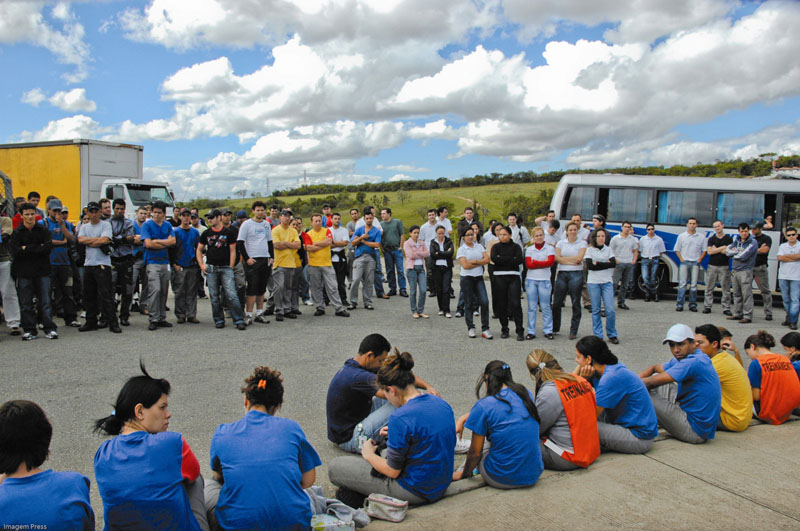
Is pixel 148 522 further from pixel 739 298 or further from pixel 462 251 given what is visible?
pixel 739 298

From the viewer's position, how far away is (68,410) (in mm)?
5570

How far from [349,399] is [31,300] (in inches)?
250

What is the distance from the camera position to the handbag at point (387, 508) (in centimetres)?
363

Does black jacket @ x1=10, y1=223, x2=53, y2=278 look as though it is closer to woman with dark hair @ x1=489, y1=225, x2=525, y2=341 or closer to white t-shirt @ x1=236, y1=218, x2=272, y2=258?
white t-shirt @ x1=236, y1=218, x2=272, y2=258

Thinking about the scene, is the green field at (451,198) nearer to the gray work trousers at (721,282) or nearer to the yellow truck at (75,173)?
the yellow truck at (75,173)

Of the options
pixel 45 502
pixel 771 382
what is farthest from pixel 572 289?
pixel 45 502

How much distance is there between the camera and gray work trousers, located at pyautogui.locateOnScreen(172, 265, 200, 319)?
31.9 ft

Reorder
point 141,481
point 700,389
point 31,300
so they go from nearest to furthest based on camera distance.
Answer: point 141,481 < point 700,389 < point 31,300

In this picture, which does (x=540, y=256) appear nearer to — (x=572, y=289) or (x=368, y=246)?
(x=572, y=289)

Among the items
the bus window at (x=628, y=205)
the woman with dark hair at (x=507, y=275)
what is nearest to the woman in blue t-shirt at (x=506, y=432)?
the woman with dark hair at (x=507, y=275)

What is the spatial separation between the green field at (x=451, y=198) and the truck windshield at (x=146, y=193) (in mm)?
18266

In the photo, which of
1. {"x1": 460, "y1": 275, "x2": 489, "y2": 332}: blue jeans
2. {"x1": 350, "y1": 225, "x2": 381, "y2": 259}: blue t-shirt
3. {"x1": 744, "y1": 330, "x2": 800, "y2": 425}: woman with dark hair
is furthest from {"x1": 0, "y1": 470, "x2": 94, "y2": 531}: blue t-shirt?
{"x1": 350, "y1": 225, "x2": 381, "y2": 259}: blue t-shirt

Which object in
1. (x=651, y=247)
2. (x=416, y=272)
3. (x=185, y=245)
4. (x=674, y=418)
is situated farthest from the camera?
(x=651, y=247)

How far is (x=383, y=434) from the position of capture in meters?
4.21
